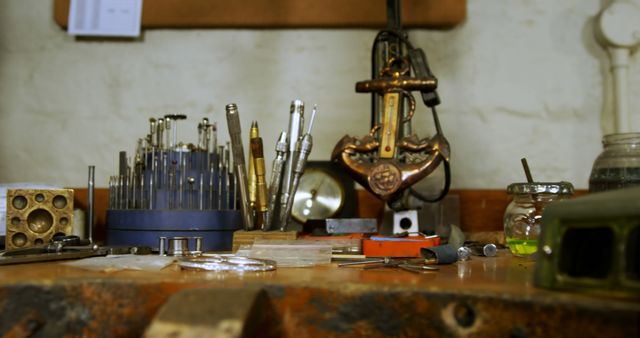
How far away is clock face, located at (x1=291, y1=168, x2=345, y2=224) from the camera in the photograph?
1136 mm

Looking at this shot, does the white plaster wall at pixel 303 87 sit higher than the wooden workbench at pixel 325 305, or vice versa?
the white plaster wall at pixel 303 87

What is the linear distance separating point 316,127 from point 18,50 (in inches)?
31.7

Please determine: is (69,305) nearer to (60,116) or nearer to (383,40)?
(383,40)

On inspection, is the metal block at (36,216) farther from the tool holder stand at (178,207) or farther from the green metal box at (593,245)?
the green metal box at (593,245)

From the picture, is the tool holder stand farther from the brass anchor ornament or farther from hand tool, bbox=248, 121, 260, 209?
the brass anchor ornament

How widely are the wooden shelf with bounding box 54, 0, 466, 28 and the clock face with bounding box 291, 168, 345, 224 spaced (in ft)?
1.34

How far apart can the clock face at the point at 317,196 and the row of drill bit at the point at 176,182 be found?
17cm

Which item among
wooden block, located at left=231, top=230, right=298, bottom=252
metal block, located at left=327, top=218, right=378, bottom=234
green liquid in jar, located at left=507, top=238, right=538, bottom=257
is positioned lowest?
green liquid in jar, located at left=507, top=238, right=538, bottom=257

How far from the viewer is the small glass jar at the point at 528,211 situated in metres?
0.88

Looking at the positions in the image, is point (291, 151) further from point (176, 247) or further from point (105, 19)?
point (105, 19)

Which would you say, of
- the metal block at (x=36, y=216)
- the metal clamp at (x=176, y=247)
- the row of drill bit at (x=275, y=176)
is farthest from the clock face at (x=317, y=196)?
the metal block at (x=36, y=216)

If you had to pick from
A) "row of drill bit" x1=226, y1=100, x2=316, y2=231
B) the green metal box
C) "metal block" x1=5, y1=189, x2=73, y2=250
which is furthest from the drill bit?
the green metal box

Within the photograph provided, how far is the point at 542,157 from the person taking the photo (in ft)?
4.30

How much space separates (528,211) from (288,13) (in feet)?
2.51
